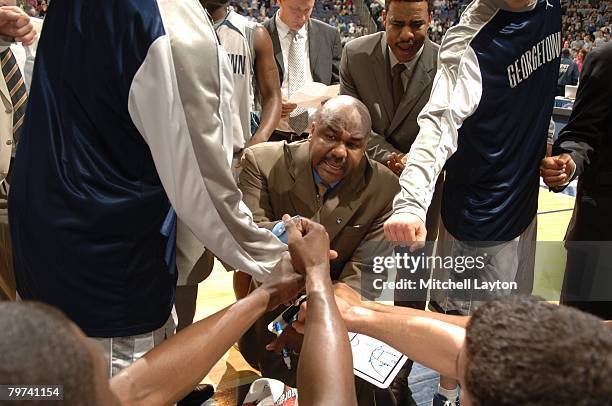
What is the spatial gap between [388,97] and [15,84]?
5.08 ft

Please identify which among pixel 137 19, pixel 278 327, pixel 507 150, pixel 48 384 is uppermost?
pixel 137 19

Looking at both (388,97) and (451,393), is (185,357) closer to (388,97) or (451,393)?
(451,393)

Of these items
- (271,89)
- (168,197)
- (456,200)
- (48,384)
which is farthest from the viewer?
(271,89)

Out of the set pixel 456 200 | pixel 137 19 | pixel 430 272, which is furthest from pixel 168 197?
pixel 456 200

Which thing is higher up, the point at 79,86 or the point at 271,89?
the point at 79,86

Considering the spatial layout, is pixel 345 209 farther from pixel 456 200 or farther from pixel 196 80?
pixel 196 80

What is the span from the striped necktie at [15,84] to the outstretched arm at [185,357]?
4.77ft

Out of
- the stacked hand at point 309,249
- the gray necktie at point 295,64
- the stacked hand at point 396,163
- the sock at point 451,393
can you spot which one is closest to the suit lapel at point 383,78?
the stacked hand at point 396,163

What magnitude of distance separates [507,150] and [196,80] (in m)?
1.29

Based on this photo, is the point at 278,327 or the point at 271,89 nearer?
the point at 278,327

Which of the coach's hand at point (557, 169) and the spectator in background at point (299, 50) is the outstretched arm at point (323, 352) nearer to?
the coach's hand at point (557, 169)

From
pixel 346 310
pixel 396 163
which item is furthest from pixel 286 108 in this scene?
pixel 346 310

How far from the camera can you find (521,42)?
7.25 ft

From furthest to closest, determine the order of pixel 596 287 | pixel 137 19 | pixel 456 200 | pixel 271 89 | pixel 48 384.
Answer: pixel 271 89 < pixel 596 287 < pixel 456 200 < pixel 137 19 < pixel 48 384
